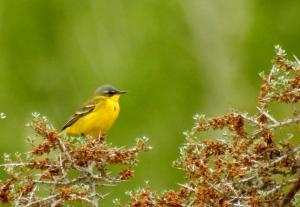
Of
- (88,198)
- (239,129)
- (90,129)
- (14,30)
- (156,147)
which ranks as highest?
(14,30)

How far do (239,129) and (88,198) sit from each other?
1.79 ft

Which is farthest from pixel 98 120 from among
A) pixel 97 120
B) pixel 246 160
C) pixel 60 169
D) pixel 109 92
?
pixel 246 160

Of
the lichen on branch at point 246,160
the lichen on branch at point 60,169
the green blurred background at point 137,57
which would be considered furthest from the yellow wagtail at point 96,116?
the green blurred background at point 137,57

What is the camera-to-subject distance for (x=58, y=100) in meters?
19.6

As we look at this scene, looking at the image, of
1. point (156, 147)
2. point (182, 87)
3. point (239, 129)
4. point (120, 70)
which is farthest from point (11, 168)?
point (182, 87)

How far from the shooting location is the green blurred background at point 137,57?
18.7m

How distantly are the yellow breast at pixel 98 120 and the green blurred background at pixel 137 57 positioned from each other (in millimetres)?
9545

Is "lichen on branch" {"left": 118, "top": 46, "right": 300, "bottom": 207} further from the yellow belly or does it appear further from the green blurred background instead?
the green blurred background

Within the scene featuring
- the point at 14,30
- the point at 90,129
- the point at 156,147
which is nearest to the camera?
the point at 90,129

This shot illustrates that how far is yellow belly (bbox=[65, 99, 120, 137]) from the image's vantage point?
8.05 m

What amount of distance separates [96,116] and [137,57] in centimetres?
1140

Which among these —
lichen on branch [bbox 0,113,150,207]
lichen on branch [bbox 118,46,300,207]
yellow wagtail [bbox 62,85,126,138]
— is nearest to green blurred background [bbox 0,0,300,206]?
yellow wagtail [bbox 62,85,126,138]

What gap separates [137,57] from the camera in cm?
1947

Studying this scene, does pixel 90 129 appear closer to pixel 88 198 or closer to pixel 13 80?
pixel 88 198
